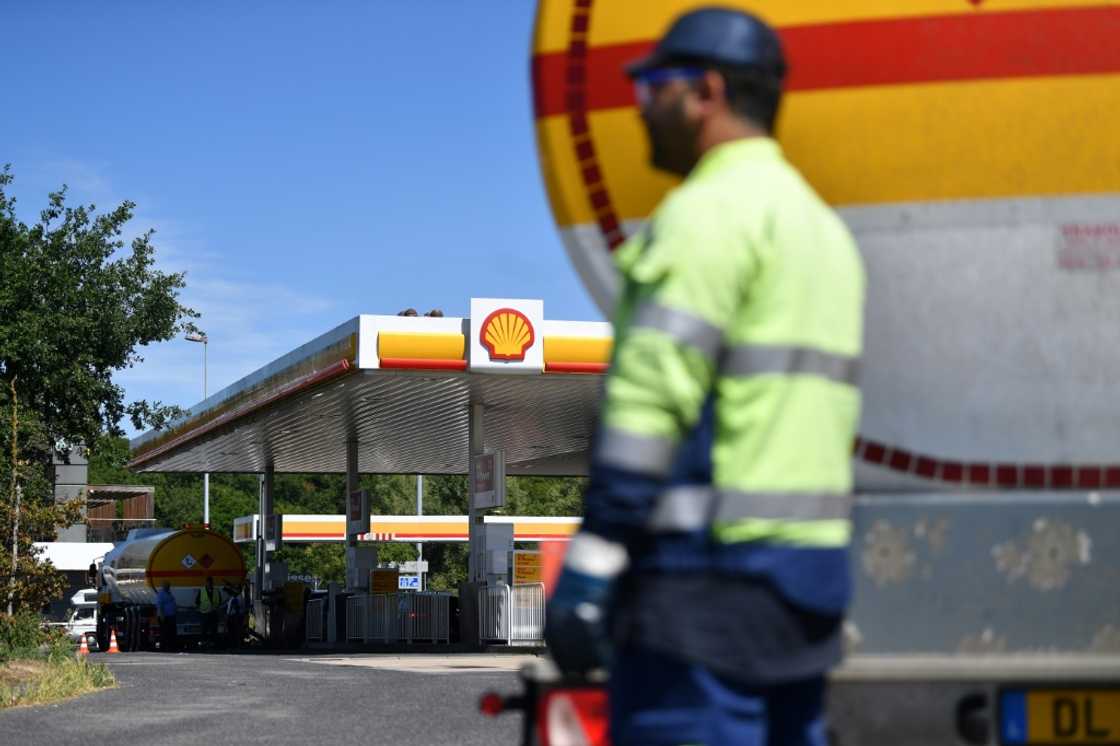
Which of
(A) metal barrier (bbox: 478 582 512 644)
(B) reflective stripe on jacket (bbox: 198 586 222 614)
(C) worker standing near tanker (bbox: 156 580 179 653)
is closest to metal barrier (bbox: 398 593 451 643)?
(A) metal barrier (bbox: 478 582 512 644)

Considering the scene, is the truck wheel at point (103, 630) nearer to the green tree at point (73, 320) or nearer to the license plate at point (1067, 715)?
the green tree at point (73, 320)

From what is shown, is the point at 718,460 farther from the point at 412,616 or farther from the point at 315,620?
the point at 315,620

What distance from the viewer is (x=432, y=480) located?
113688mm

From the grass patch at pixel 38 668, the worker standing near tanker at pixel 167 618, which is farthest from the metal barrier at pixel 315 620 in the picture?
the grass patch at pixel 38 668

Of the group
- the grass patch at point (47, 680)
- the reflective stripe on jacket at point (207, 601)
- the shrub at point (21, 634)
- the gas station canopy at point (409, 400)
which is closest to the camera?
the grass patch at point (47, 680)

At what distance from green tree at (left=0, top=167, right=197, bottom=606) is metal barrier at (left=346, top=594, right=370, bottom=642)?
38.9 ft

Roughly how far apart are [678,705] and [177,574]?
119 ft

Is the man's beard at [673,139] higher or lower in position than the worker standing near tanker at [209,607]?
higher

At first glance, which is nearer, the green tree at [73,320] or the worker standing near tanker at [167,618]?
the worker standing near tanker at [167,618]

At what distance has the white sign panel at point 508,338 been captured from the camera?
28578 mm

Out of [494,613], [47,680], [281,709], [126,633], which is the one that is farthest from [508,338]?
[126,633]

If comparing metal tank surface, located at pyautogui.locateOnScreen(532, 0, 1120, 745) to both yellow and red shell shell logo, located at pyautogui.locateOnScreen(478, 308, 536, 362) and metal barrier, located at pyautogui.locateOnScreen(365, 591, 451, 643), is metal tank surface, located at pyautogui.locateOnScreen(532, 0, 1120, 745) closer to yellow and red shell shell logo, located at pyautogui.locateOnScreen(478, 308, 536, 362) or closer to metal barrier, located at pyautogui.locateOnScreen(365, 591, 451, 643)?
yellow and red shell shell logo, located at pyautogui.locateOnScreen(478, 308, 536, 362)

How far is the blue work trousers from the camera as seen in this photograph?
299 cm

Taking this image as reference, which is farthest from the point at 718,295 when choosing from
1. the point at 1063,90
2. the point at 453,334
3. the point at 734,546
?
the point at 453,334
